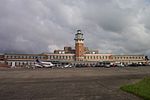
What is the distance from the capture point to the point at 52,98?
17.9 m

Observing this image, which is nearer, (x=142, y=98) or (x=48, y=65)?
(x=142, y=98)

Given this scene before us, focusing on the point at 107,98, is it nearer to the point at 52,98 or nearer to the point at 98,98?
the point at 98,98

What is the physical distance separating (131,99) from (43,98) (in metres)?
5.83

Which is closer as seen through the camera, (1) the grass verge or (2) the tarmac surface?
(1) the grass verge

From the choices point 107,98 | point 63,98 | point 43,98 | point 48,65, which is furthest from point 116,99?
point 48,65

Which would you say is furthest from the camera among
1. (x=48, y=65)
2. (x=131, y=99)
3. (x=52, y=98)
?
(x=48, y=65)

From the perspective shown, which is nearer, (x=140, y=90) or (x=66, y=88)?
(x=140, y=90)

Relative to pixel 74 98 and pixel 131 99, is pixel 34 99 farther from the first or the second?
pixel 131 99

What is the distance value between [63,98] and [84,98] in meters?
1.40

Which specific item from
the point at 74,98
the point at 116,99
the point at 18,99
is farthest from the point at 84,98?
the point at 18,99

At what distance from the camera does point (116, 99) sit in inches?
664

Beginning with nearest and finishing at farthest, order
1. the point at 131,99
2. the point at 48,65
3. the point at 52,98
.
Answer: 1. the point at 131,99
2. the point at 52,98
3. the point at 48,65

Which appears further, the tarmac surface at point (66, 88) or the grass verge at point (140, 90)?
Answer: the tarmac surface at point (66, 88)

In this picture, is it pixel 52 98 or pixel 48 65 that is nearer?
pixel 52 98
